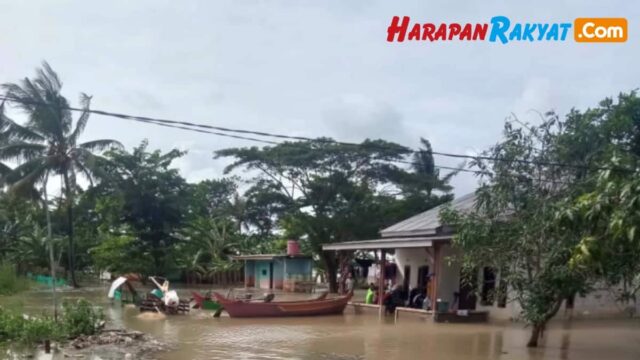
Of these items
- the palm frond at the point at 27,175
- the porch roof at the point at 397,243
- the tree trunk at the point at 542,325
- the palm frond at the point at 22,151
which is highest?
the palm frond at the point at 22,151

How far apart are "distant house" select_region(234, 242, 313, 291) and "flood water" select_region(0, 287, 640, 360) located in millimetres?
13911

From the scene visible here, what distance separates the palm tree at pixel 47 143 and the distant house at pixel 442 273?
611 inches

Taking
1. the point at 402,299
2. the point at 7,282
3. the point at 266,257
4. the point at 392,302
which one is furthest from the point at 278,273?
the point at 7,282

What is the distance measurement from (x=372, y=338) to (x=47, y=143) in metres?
23.3

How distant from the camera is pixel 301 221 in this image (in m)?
35.4

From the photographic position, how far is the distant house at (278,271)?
3616 centimetres

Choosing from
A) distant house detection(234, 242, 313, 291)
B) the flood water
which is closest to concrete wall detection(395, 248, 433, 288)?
the flood water

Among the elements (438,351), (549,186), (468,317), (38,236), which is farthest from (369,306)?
(38,236)

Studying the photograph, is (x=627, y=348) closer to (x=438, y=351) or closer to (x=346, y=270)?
(x=438, y=351)

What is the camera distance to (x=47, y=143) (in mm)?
32656

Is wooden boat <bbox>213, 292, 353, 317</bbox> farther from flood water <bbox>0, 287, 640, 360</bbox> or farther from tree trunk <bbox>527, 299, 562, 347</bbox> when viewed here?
tree trunk <bbox>527, 299, 562, 347</bbox>

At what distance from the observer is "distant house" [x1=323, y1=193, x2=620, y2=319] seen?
822 inches

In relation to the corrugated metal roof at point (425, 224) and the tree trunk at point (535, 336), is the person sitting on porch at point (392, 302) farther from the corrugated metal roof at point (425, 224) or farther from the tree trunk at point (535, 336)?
the tree trunk at point (535, 336)

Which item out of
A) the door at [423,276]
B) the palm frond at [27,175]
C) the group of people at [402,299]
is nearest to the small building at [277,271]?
the door at [423,276]
